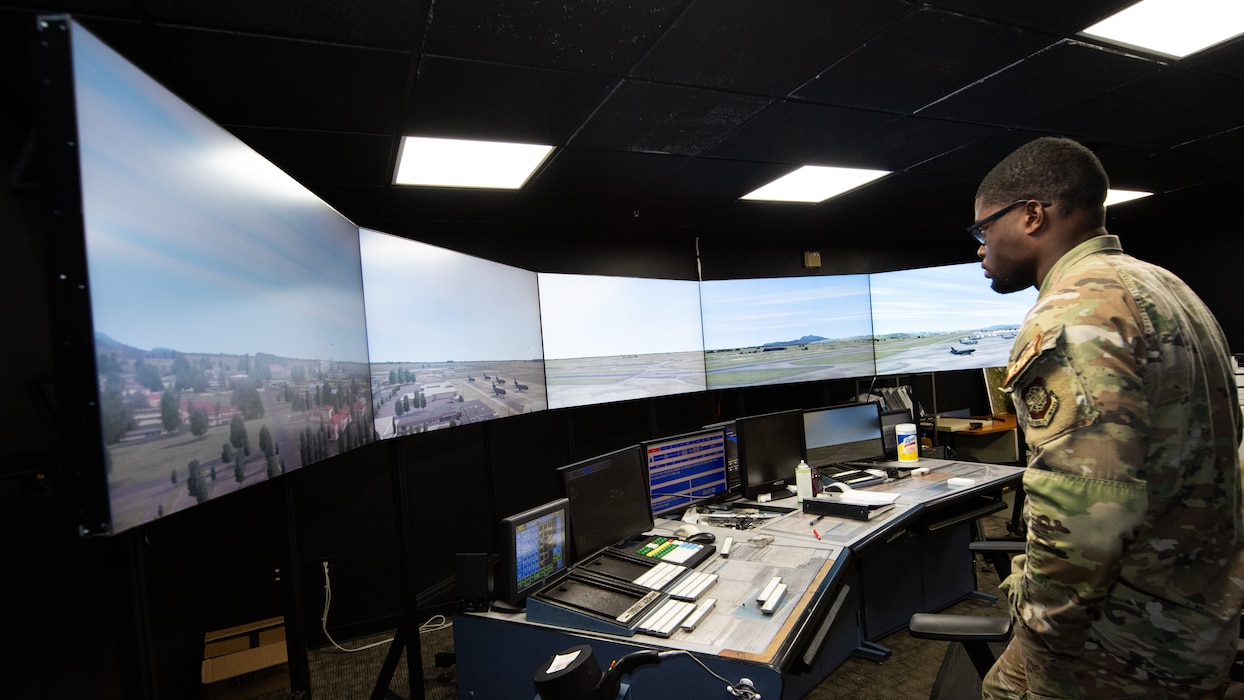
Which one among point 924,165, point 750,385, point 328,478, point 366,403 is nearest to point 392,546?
point 328,478

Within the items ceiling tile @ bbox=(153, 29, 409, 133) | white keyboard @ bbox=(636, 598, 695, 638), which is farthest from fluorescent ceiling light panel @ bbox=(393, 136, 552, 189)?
white keyboard @ bbox=(636, 598, 695, 638)

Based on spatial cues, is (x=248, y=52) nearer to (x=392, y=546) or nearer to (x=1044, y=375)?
(x=1044, y=375)

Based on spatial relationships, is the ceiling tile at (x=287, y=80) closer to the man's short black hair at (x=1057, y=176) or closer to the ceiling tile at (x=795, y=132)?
the ceiling tile at (x=795, y=132)

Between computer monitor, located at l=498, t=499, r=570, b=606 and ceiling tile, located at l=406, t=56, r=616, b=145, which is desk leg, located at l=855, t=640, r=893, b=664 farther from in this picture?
ceiling tile, located at l=406, t=56, r=616, b=145

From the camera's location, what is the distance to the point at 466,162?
8.34 ft

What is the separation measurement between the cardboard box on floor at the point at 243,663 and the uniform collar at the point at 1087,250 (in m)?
3.03

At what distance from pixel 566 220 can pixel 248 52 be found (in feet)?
7.08

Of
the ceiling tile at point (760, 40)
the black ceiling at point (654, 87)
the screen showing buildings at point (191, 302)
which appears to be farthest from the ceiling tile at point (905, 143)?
the screen showing buildings at point (191, 302)

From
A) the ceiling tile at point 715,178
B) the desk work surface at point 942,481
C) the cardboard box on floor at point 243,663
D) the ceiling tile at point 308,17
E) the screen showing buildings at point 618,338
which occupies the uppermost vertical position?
the ceiling tile at point 308,17

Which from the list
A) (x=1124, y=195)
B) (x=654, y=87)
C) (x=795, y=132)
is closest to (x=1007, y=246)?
(x=654, y=87)

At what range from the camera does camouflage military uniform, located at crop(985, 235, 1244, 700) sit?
0.89 meters

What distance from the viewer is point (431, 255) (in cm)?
230

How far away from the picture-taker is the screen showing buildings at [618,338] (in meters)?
3.05

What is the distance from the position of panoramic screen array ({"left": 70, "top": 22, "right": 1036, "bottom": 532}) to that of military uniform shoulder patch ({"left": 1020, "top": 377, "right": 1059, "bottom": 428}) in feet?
4.93
